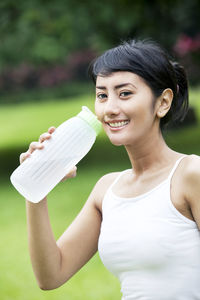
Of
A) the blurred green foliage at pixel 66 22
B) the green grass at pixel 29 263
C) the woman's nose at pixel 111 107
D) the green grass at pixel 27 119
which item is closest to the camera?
the woman's nose at pixel 111 107

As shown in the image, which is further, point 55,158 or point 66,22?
point 66,22

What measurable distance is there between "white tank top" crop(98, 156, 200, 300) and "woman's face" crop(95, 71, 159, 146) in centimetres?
21

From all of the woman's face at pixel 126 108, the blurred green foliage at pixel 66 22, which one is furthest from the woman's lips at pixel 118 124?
the blurred green foliage at pixel 66 22

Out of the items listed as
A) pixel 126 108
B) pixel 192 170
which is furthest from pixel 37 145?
pixel 192 170

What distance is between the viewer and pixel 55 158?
2357mm

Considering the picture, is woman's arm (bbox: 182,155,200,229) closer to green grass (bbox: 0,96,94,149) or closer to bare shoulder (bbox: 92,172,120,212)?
bare shoulder (bbox: 92,172,120,212)

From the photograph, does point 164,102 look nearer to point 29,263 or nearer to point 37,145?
point 37,145

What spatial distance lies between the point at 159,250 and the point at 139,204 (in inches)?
7.5

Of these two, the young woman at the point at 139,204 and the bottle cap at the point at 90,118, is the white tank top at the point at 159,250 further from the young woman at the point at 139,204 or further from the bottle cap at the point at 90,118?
the bottle cap at the point at 90,118

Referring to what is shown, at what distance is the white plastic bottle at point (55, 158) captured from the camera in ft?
7.67

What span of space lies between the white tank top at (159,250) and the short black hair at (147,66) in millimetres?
346

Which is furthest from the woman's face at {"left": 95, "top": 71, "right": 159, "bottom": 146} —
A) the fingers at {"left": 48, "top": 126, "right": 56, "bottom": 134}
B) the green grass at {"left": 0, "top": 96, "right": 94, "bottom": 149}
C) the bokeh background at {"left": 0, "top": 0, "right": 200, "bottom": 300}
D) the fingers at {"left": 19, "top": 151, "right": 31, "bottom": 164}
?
the green grass at {"left": 0, "top": 96, "right": 94, "bottom": 149}

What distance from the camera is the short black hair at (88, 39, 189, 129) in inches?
91.7

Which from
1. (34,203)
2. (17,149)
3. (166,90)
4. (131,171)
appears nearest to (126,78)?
(166,90)
